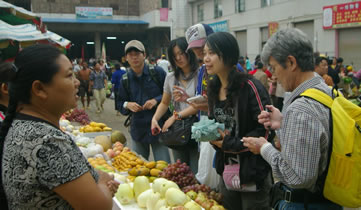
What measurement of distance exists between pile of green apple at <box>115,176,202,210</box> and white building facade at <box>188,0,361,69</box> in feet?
43.8

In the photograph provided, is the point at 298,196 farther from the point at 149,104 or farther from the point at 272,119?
the point at 149,104

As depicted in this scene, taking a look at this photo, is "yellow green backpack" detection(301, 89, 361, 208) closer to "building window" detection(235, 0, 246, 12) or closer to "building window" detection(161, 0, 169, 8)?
"building window" detection(235, 0, 246, 12)

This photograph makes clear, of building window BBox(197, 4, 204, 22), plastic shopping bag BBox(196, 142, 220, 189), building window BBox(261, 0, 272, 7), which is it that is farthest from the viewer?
building window BBox(197, 4, 204, 22)

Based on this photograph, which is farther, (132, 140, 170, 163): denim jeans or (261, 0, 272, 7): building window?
(261, 0, 272, 7): building window

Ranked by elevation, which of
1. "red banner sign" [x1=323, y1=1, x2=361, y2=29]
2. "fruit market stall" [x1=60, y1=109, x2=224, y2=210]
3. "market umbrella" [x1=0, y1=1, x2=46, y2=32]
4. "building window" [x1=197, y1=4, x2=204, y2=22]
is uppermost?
"building window" [x1=197, y1=4, x2=204, y2=22]

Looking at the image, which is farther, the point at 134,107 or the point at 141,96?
the point at 141,96

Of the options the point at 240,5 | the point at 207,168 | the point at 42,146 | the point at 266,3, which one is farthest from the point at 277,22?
the point at 42,146

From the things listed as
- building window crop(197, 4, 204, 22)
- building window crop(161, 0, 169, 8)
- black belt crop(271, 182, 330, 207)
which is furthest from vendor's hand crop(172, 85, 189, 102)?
building window crop(161, 0, 169, 8)

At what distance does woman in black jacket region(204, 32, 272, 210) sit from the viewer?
2.28 meters

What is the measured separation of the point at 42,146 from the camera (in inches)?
46.1

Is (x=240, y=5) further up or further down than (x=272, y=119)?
further up

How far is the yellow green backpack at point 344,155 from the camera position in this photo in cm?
161

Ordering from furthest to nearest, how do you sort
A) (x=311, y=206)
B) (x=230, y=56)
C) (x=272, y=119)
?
(x=230, y=56), (x=272, y=119), (x=311, y=206)

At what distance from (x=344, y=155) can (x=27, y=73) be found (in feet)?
4.89
